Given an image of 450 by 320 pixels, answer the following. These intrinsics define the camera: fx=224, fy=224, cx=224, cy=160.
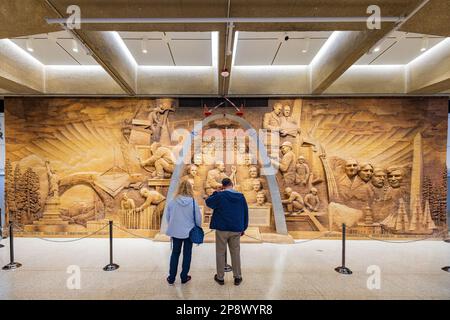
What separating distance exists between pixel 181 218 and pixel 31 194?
5764 mm

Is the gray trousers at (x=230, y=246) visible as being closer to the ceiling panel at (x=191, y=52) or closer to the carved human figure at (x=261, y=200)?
the carved human figure at (x=261, y=200)

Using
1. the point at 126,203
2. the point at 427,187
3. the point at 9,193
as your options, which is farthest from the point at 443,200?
the point at 9,193

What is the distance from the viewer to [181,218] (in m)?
3.63

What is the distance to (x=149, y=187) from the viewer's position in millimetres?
6668

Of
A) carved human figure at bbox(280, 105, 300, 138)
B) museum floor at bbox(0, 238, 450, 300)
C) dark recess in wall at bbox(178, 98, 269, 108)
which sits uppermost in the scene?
dark recess in wall at bbox(178, 98, 269, 108)

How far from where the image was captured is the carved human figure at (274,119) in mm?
6707

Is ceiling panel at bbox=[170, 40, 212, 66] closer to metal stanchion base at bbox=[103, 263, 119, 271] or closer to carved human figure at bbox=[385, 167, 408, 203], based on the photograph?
metal stanchion base at bbox=[103, 263, 119, 271]

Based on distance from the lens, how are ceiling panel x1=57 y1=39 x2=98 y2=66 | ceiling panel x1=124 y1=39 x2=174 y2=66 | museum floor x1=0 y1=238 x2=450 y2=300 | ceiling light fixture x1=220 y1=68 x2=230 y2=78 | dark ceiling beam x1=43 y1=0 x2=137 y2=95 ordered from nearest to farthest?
museum floor x1=0 y1=238 x2=450 y2=300 < dark ceiling beam x1=43 y1=0 x2=137 y2=95 < ceiling light fixture x1=220 y1=68 x2=230 y2=78 < ceiling panel x1=57 y1=39 x2=98 y2=66 < ceiling panel x1=124 y1=39 x2=174 y2=66

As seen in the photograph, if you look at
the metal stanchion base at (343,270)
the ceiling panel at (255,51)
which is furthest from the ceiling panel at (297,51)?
the metal stanchion base at (343,270)

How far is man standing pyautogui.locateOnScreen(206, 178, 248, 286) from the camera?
3625mm

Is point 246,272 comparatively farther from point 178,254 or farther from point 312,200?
point 312,200

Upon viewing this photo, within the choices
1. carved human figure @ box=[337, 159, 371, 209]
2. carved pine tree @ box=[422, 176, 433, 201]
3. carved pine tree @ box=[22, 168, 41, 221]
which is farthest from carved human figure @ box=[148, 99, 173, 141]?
carved pine tree @ box=[422, 176, 433, 201]

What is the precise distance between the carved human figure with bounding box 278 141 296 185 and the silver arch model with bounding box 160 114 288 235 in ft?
0.98
